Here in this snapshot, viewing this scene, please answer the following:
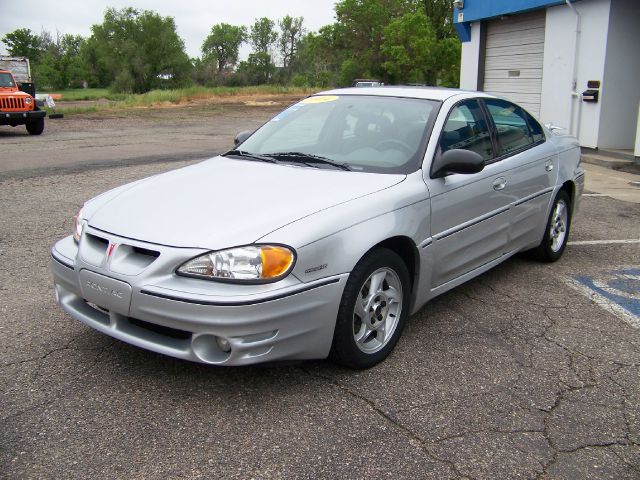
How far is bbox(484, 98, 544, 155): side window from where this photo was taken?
4969mm

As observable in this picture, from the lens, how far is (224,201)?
355cm

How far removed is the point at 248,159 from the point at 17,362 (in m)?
1.97

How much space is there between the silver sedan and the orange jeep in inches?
599

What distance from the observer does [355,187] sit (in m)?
3.68

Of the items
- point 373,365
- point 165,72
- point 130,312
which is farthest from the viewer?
point 165,72

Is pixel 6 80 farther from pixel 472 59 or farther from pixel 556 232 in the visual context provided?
pixel 556 232

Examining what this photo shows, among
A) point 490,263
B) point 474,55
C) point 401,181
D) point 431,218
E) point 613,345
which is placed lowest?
point 613,345

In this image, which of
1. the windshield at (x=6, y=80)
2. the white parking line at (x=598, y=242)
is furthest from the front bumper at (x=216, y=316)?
the windshield at (x=6, y=80)

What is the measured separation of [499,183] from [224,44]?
11594cm

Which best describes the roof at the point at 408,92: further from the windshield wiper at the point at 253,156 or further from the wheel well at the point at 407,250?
the wheel well at the point at 407,250

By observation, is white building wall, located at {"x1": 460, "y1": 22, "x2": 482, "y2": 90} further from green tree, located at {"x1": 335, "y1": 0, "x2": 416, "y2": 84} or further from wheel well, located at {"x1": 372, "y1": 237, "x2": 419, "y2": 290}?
green tree, located at {"x1": 335, "y1": 0, "x2": 416, "y2": 84}

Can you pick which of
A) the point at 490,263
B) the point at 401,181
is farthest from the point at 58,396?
the point at 490,263

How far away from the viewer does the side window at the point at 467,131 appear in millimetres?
4324

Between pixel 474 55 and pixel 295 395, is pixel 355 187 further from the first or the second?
pixel 474 55
